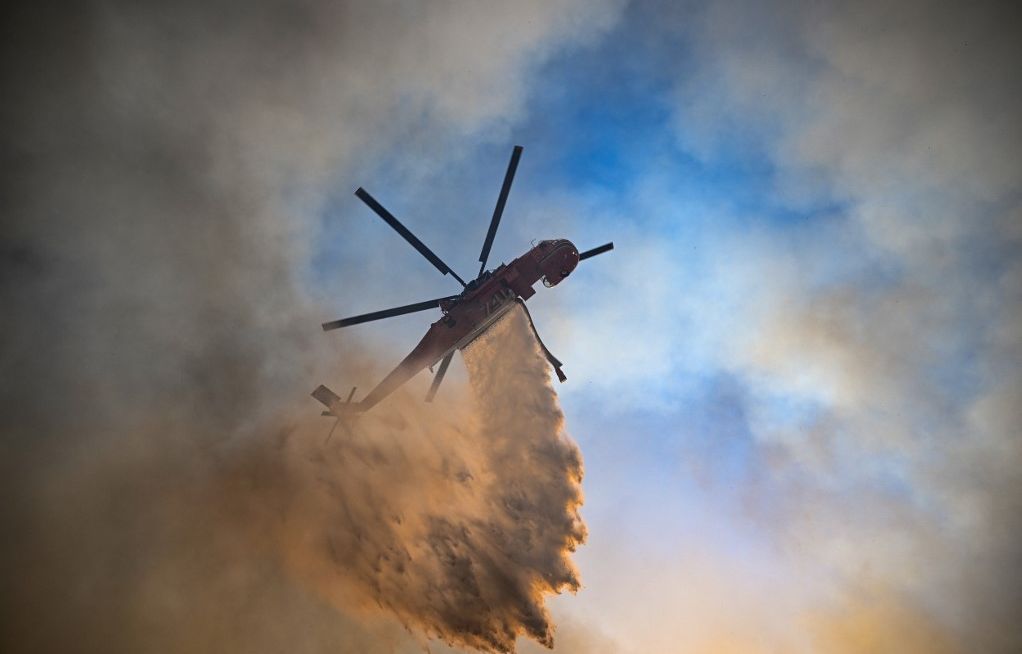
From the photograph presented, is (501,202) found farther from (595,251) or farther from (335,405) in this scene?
(335,405)

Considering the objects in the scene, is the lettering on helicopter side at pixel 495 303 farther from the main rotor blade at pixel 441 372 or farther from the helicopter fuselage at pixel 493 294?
the main rotor blade at pixel 441 372

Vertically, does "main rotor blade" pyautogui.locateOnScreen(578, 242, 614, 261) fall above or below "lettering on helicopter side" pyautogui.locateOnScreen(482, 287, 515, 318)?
above

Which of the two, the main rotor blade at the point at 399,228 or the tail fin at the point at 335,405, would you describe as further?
the tail fin at the point at 335,405

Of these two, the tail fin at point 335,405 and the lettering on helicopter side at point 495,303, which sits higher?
the lettering on helicopter side at point 495,303

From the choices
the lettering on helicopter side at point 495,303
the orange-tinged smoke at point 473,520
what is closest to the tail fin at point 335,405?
the orange-tinged smoke at point 473,520

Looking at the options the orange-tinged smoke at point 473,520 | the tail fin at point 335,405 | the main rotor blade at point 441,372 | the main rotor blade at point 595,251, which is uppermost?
the main rotor blade at point 595,251

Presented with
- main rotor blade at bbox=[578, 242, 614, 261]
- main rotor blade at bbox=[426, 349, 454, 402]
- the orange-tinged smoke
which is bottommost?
the orange-tinged smoke

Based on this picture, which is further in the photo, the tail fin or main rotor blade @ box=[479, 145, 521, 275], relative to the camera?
the tail fin

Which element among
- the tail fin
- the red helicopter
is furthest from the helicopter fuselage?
the tail fin

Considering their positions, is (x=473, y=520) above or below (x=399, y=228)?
below

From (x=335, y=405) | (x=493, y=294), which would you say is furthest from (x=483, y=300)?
(x=335, y=405)

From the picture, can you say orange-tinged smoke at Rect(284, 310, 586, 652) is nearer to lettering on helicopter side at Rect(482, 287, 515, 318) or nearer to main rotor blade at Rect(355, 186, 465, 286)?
lettering on helicopter side at Rect(482, 287, 515, 318)
